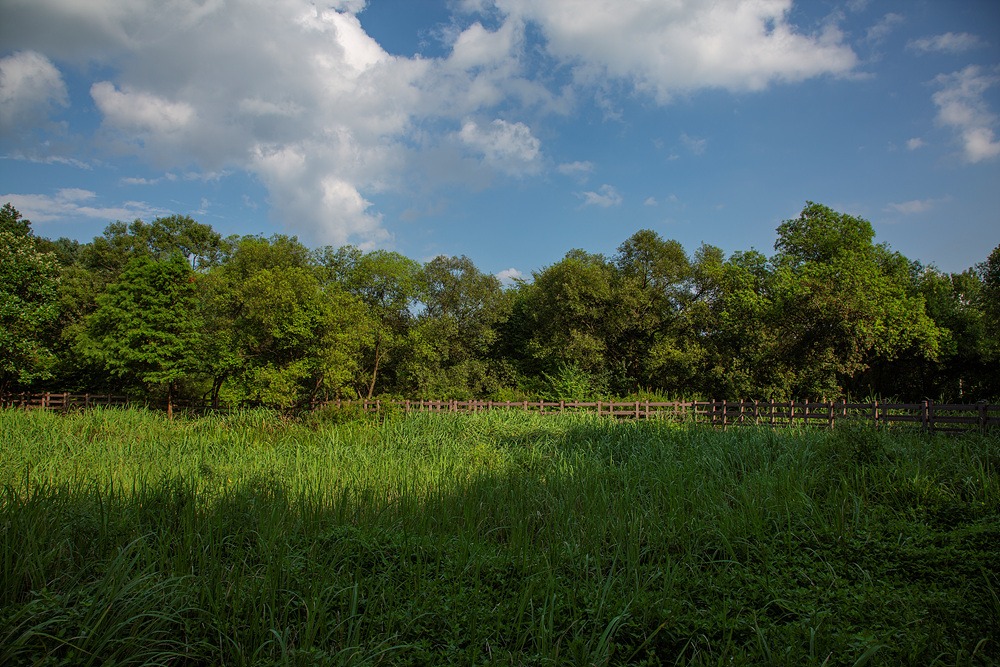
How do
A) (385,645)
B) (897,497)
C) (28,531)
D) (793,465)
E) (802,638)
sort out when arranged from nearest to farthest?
(385,645) < (802,638) < (28,531) < (897,497) < (793,465)

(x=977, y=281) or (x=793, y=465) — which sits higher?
(x=977, y=281)

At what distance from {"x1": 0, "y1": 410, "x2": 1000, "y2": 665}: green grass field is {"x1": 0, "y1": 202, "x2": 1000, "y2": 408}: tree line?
15.4m

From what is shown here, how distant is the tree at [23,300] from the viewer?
1991 centimetres

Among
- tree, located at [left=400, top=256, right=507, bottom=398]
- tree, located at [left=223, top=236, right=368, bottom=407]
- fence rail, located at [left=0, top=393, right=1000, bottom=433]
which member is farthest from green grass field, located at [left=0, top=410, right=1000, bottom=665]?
tree, located at [left=400, top=256, right=507, bottom=398]

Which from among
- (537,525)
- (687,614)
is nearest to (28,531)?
(537,525)

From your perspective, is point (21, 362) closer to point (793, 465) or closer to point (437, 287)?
point (437, 287)

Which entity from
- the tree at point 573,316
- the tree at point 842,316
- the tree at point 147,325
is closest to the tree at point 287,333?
the tree at point 147,325

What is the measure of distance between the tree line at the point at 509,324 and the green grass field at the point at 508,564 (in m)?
15.4

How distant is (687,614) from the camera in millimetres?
3521

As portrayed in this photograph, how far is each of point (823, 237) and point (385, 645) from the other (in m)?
27.2

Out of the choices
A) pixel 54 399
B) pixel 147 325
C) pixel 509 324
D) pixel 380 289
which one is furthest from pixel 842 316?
pixel 54 399

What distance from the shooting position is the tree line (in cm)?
2153

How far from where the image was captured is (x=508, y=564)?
13.9 feet

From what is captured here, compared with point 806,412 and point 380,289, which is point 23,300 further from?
point 806,412
